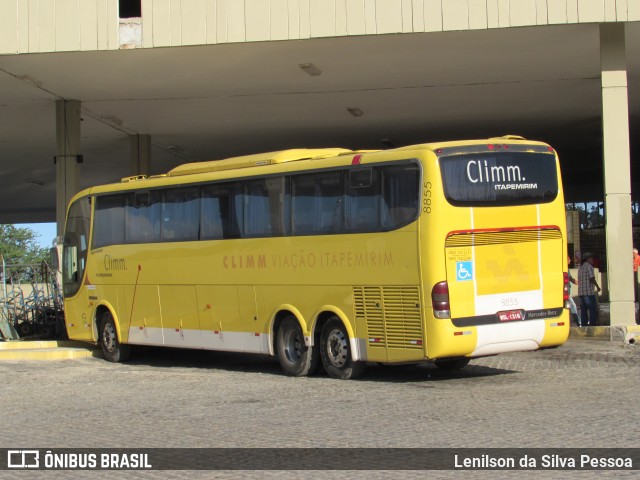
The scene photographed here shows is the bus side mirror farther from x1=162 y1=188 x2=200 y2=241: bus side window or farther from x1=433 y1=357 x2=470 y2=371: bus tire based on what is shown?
x1=433 y1=357 x2=470 y2=371: bus tire

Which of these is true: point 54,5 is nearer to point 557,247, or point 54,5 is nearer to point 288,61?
point 288,61

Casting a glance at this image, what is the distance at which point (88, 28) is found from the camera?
65.1ft

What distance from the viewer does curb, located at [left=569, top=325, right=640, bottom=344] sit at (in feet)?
61.2

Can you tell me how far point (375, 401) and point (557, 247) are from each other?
4.03 m

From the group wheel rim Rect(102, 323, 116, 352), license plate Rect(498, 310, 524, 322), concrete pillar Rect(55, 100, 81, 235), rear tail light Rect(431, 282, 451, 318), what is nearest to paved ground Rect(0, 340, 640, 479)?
license plate Rect(498, 310, 524, 322)

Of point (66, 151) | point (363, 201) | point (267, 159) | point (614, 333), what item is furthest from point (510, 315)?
point (66, 151)

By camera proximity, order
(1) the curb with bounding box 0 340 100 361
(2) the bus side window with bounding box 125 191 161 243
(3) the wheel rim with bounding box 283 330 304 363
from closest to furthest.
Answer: (3) the wheel rim with bounding box 283 330 304 363 → (2) the bus side window with bounding box 125 191 161 243 → (1) the curb with bounding box 0 340 100 361

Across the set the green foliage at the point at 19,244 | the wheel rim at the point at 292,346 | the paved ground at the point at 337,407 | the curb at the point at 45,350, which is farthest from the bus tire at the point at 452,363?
the green foliage at the point at 19,244

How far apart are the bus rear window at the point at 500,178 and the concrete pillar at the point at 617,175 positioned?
5.03m

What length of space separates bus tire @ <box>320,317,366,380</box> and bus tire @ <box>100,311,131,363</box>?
572cm

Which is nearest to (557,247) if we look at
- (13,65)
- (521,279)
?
(521,279)

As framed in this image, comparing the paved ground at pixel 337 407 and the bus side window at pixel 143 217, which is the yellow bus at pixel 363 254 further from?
the paved ground at pixel 337 407

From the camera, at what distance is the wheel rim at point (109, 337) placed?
64.0 ft

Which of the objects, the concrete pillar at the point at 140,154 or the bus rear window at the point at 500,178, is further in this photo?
the concrete pillar at the point at 140,154
